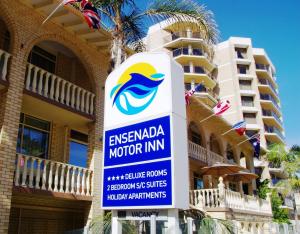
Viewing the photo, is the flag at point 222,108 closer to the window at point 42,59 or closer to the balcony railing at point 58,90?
the balcony railing at point 58,90

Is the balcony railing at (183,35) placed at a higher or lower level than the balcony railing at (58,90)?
higher

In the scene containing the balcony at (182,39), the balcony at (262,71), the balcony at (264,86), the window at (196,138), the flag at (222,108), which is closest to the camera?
the flag at (222,108)

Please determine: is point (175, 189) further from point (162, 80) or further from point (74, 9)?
point (74, 9)

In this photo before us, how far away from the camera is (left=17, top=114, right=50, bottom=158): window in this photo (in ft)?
41.8

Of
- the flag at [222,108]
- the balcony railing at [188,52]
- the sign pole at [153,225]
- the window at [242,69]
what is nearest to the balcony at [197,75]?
the balcony railing at [188,52]

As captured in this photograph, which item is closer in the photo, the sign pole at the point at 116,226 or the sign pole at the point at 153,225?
the sign pole at the point at 153,225

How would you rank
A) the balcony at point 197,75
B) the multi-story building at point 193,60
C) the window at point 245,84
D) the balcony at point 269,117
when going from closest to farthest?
the balcony at point 197,75, the multi-story building at point 193,60, the balcony at point 269,117, the window at point 245,84

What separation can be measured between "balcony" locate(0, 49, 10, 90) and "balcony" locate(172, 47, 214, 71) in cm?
4398

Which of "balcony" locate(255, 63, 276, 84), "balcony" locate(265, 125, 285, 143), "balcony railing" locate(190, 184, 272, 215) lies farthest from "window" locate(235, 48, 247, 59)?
"balcony railing" locate(190, 184, 272, 215)

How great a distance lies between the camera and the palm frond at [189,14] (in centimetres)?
1233

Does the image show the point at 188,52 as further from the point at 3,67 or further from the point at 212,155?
the point at 3,67

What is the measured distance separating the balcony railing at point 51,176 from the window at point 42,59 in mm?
4540

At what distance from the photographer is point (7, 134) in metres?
10.4

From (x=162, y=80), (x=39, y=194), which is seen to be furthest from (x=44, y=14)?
(x=162, y=80)
